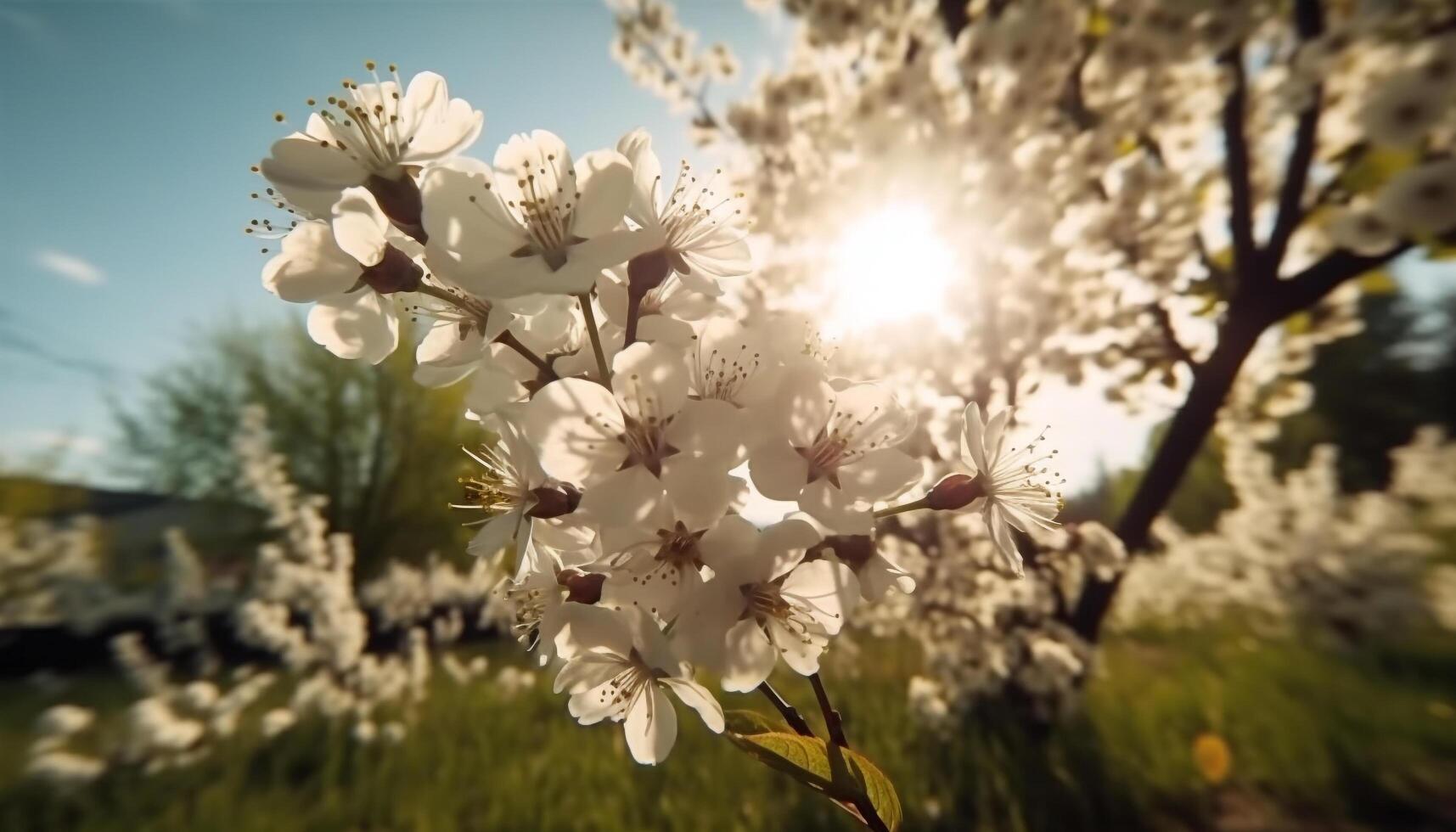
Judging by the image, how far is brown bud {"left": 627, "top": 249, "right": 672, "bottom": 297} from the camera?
0.72 meters

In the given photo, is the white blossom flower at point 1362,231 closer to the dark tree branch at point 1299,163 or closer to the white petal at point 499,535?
the dark tree branch at point 1299,163

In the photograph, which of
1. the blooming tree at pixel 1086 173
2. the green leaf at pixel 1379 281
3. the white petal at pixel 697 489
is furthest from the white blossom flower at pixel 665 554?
the green leaf at pixel 1379 281

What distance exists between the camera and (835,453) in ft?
2.36

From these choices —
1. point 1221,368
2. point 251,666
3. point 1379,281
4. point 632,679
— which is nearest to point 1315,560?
point 1379,281

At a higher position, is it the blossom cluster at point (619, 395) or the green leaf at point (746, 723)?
the blossom cluster at point (619, 395)

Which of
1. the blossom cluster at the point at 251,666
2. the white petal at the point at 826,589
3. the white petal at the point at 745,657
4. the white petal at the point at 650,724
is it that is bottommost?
the blossom cluster at the point at 251,666

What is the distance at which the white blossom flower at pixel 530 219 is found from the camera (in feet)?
2.10

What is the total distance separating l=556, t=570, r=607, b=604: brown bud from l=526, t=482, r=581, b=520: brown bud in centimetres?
7

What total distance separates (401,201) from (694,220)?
0.34m

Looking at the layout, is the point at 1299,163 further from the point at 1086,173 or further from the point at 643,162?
the point at 643,162

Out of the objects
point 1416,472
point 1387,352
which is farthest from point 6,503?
point 1387,352

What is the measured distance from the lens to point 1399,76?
1.56 meters

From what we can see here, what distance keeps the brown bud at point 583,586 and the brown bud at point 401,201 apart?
0.40 metres

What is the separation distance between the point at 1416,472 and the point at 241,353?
13.7 meters
